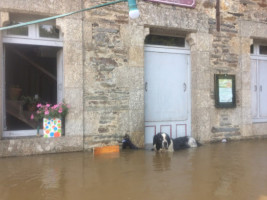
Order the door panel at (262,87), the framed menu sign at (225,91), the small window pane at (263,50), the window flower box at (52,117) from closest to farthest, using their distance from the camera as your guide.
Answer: the window flower box at (52,117) < the framed menu sign at (225,91) < the door panel at (262,87) < the small window pane at (263,50)

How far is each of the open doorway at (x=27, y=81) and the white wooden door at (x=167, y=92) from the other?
205cm

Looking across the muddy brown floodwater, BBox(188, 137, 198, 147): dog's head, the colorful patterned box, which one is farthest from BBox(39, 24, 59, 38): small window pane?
BBox(188, 137, 198, 147): dog's head

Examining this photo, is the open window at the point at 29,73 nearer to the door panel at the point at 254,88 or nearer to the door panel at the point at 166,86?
the door panel at the point at 166,86

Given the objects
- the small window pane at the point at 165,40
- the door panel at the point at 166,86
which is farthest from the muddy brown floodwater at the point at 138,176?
the small window pane at the point at 165,40

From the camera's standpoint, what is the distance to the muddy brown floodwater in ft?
10.6

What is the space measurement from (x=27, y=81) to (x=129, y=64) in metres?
2.04

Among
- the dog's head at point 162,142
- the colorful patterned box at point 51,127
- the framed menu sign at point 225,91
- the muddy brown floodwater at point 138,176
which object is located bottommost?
the muddy brown floodwater at point 138,176

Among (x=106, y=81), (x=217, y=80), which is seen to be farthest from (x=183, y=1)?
(x=106, y=81)

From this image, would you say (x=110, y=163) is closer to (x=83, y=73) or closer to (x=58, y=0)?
(x=83, y=73)

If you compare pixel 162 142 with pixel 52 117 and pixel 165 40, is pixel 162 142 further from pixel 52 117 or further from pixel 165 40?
pixel 165 40

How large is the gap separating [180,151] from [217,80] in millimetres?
2202

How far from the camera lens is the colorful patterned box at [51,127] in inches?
212

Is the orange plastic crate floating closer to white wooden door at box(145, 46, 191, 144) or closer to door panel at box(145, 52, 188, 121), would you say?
white wooden door at box(145, 46, 191, 144)

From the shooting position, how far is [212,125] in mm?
6902
